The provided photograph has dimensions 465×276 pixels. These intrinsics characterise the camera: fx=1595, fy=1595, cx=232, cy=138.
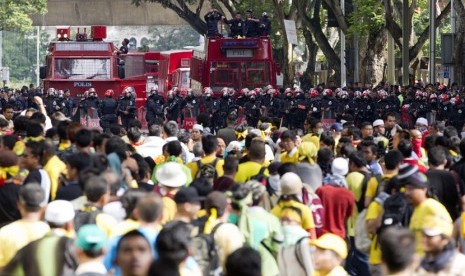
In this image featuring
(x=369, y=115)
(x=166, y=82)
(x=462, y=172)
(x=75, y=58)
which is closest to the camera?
(x=462, y=172)

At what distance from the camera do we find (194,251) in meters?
10.6

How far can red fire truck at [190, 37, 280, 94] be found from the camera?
44.8m

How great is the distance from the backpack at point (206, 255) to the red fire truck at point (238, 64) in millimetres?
34063

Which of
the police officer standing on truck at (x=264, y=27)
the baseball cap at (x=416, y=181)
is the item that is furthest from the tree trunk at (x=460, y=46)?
the baseball cap at (x=416, y=181)

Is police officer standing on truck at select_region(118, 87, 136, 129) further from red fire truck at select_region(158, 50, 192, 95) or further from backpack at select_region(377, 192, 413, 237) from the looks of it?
backpack at select_region(377, 192, 413, 237)

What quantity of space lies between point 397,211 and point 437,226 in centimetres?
135

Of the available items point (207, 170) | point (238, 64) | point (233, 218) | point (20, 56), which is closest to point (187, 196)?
point (233, 218)

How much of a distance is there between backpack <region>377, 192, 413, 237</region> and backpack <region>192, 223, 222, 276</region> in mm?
1988

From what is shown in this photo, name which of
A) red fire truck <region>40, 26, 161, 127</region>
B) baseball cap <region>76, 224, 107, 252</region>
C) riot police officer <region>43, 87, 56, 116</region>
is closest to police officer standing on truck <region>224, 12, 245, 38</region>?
red fire truck <region>40, 26, 161, 127</region>

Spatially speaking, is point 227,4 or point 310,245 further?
point 227,4

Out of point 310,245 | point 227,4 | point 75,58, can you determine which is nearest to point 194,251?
point 310,245

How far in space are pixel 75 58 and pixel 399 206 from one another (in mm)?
32468

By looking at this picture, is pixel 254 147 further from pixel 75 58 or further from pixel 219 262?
pixel 75 58

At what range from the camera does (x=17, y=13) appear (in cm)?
7194
